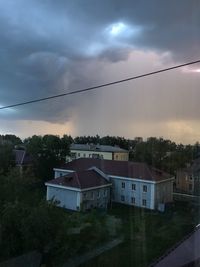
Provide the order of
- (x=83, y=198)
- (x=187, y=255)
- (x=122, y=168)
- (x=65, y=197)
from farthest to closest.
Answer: (x=65, y=197), (x=83, y=198), (x=122, y=168), (x=187, y=255)

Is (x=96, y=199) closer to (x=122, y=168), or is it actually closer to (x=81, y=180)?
(x=81, y=180)

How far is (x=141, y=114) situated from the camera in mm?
1399

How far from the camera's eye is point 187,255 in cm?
114

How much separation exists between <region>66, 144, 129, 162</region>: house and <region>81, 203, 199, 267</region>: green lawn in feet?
1.00

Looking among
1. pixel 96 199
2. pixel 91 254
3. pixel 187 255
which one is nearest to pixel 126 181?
pixel 96 199

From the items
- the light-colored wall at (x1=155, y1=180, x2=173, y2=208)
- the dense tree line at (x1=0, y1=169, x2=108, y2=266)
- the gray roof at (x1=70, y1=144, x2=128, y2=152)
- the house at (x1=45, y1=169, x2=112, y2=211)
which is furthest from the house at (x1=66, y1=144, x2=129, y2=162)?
the dense tree line at (x1=0, y1=169, x2=108, y2=266)

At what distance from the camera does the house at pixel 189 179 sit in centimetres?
116

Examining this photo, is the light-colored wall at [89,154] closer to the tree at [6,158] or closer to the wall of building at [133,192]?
the wall of building at [133,192]

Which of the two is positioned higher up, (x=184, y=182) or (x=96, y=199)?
(x=184, y=182)

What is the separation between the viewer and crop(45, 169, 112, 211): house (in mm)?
1815

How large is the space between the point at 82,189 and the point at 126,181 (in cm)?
27

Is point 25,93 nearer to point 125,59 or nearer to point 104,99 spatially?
point 104,99

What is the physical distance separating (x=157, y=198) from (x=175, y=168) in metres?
0.22

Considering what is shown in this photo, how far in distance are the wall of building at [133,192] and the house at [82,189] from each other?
8 centimetres
